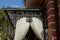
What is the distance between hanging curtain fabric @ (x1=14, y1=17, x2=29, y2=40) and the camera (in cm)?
632

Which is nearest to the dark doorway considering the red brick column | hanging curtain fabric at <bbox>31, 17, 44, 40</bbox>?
hanging curtain fabric at <bbox>31, 17, 44, 40</bbox>

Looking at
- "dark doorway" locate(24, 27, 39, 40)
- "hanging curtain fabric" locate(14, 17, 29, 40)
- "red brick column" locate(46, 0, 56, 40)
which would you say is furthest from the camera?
"dark doorway" locate(24, 27, 39, 40)

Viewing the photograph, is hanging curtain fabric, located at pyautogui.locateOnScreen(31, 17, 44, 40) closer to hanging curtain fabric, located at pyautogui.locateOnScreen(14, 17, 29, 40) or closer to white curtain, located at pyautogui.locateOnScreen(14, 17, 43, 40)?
white curtain, located at pyautogui.locateOnScreen(14, 17, 43, 40)

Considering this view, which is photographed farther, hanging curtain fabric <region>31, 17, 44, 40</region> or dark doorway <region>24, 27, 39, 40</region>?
dark doorway <region>24, 27, 39, 40</region>

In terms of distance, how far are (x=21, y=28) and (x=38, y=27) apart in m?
0.40

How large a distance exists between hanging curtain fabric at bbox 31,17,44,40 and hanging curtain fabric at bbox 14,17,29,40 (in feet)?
0.54

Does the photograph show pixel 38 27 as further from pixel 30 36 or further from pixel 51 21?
pixel 30 36

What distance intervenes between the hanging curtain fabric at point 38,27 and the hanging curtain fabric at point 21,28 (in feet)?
0.54

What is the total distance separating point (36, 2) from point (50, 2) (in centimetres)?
152

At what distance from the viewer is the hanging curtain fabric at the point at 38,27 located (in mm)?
6340

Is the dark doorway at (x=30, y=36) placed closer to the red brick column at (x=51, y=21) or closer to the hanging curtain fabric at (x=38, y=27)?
the hanging curtain fabric at (x=38, y=27)

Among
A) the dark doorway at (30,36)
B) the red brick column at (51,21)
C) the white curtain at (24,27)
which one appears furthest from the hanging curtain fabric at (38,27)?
the dark doorway at (30,36)

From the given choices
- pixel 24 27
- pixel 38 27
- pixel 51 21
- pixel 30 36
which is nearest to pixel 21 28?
pixel 24 27

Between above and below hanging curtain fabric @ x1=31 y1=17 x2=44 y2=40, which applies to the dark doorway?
below
